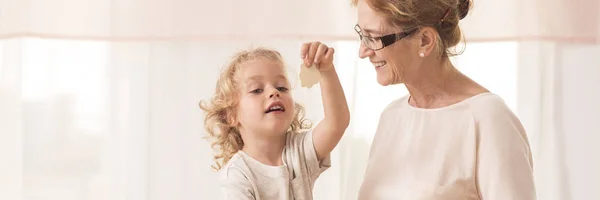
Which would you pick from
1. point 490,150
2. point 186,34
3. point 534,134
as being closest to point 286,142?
point 490,150

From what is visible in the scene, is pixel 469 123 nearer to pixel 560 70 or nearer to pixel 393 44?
pixel 393 44

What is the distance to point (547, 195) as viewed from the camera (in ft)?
8.63

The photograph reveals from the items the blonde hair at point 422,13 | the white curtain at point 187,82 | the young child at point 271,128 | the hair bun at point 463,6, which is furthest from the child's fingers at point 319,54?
the white curtain at point 187,82

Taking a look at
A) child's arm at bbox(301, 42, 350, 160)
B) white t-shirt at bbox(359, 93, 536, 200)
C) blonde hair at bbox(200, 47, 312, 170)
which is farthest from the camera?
blonde hair at bbox(200, 47, 312, 170)

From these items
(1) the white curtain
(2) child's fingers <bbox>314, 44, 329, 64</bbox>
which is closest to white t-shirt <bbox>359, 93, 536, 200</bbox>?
(2) child's fingers <bbox>314, 44, 329, 64</bbox>

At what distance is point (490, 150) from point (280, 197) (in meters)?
0.40

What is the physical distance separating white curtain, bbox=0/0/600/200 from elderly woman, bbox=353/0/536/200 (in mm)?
804

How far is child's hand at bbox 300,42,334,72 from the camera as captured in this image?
5.62ft

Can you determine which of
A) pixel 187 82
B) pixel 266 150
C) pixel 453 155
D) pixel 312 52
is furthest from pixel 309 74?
pixel 187 82

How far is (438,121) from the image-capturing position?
1.73 m

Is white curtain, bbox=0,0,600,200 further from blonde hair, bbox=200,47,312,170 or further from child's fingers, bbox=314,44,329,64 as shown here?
child's fingers, bbox=314,44,329,64

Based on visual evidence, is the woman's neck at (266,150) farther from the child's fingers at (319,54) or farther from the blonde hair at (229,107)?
the child's fingers at (319,54)

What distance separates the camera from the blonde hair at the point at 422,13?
1670 millimetres

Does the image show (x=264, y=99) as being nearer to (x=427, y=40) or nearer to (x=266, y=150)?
(x=266, y=150)
